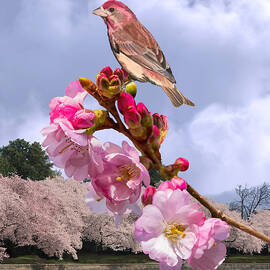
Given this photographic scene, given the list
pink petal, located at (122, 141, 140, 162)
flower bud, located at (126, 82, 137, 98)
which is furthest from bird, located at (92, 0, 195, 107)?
pink petal, located at (122, 141, 140, 162)

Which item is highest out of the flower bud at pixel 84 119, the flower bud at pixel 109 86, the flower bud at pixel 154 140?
the flower bud at pixel 109 86

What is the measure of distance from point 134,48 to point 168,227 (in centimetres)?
167

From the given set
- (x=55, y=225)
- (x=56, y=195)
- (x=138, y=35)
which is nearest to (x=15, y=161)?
(x=56, y=195)

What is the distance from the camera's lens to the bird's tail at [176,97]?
245 cm

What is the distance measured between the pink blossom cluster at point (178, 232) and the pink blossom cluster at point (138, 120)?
6.0 inches

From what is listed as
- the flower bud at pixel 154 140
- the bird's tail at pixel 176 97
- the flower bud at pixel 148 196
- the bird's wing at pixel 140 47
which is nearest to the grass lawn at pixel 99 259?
the bird's wing at pixel 140 47

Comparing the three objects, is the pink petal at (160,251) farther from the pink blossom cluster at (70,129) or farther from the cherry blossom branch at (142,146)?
the pink blossom cluster at (70,129)

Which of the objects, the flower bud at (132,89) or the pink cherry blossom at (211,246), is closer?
the pink cherry blossom at (211,246)

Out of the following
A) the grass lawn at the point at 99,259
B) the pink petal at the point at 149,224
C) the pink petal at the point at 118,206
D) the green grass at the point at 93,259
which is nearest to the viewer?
the pink petal at the point at 149,224

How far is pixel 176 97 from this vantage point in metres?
2.47

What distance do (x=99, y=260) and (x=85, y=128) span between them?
32291 millimetres

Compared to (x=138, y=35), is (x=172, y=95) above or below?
below

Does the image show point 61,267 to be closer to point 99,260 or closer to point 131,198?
point 99,260

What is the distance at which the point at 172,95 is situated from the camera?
2.47 m
